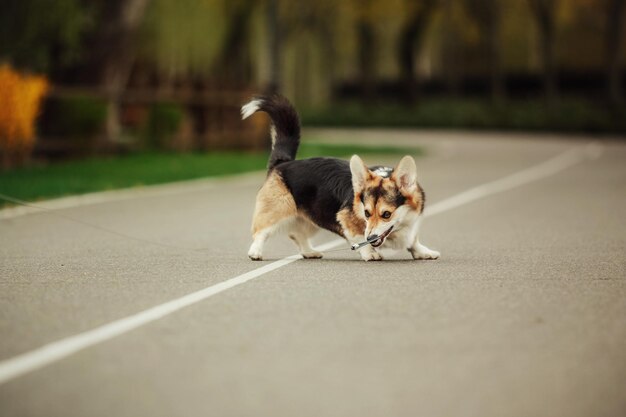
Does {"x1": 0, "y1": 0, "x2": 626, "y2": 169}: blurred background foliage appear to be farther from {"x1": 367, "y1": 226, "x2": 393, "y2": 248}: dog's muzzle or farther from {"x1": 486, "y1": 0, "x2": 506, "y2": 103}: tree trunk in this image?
{"x1": 367, "y1": 226, "x2": 393, "y2": 248}: dog's muzzle

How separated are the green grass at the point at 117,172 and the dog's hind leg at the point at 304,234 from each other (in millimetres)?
7761

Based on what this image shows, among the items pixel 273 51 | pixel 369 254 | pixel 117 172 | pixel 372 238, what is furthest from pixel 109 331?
pixel 273 51

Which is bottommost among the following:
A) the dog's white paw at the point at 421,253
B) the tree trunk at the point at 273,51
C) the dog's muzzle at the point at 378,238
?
the dog's white paw at the point at 421,253

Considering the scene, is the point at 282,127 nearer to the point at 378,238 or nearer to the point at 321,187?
the point at 321,187

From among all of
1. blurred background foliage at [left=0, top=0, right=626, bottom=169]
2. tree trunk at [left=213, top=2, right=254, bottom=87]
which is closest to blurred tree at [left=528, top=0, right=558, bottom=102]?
blurred background foliage at [left=0, top=0, right=626, bottom=169]

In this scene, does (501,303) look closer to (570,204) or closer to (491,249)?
(491,249)

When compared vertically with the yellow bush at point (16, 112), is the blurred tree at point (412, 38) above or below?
above

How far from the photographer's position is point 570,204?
17.9m

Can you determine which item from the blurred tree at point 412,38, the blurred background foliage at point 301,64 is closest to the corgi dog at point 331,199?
the blurred background foliage at point 301,64

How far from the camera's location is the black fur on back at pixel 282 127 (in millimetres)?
10836

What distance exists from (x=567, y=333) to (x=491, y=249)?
4.74m

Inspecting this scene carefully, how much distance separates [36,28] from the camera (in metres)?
27.5

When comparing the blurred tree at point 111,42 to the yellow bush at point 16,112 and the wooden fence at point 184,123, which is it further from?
the yellow bush at point 16,112

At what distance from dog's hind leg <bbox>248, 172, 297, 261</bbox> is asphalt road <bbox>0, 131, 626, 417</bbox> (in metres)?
0.30
